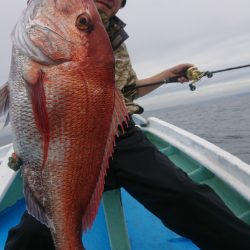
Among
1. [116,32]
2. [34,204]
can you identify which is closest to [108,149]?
[34,204]

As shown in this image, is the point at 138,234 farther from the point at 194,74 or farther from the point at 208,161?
the point at 194,74

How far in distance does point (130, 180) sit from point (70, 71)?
3.53 feet

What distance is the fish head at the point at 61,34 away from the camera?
1574 mm

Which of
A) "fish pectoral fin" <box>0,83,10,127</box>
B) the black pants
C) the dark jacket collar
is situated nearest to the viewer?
"fish pectoral fin" <box>0,83,10,127</box>

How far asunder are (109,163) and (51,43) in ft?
3.49

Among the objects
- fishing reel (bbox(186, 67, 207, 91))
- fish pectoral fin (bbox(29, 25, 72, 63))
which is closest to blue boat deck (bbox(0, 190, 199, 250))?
fishing reel (bbox(186, 67, 207, 91))

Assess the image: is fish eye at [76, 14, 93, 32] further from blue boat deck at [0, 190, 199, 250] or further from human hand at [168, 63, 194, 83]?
blue boat deck at [0, 190, 199, 250]

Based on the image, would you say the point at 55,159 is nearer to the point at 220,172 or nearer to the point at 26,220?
the point at 26,220

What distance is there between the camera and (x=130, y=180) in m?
2.44

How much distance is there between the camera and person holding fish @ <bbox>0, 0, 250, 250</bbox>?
158 cm

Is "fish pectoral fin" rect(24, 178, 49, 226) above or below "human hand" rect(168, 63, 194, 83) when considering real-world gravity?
below

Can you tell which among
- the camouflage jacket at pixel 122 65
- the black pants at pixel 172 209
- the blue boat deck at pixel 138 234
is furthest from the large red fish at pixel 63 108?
the blue boat deck at pixel 138 234

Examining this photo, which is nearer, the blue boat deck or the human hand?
the human hand

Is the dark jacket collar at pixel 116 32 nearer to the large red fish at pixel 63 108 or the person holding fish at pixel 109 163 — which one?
the person holding fish at pixel 109 163
